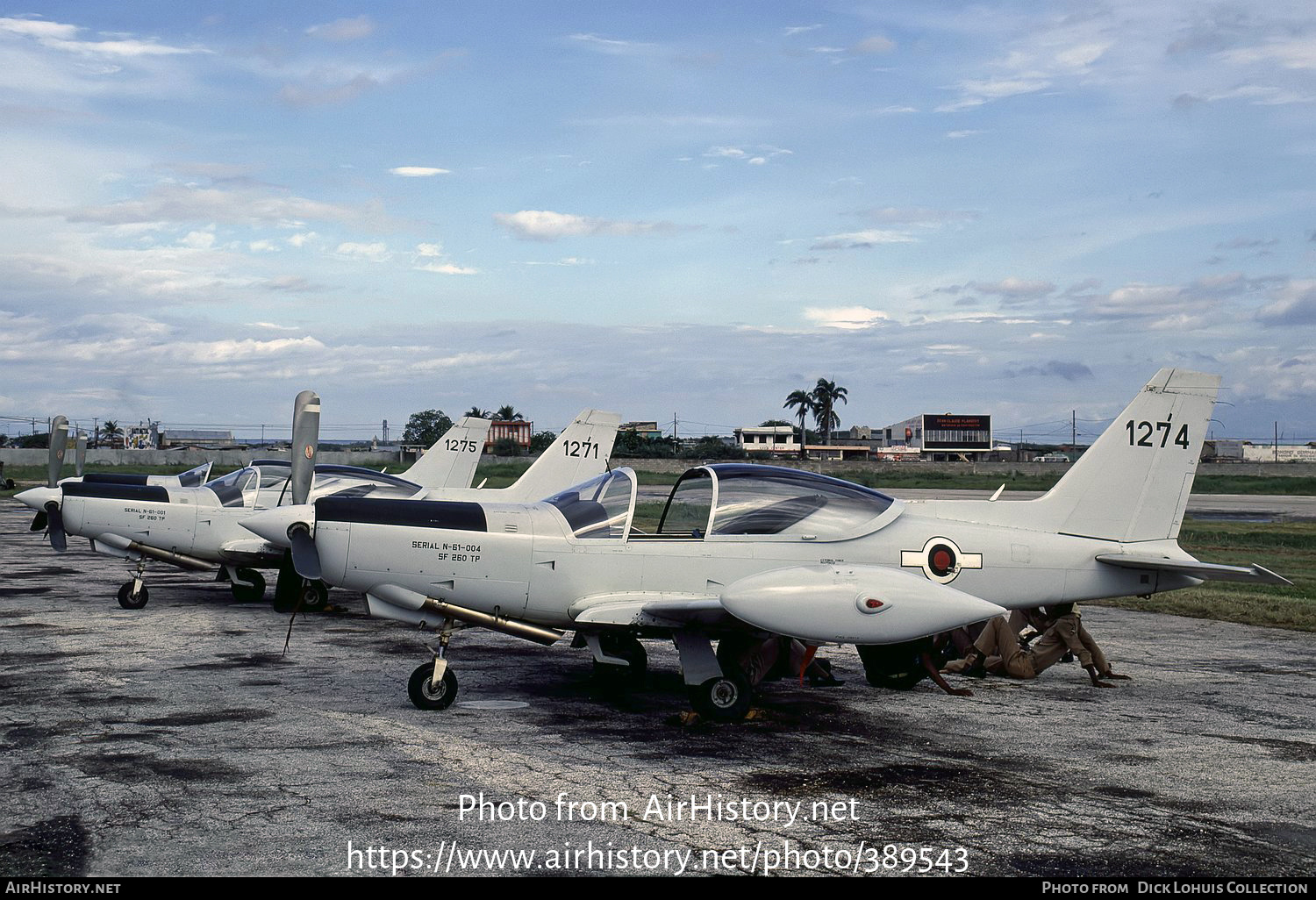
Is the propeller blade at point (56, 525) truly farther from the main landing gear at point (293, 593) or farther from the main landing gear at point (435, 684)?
the main landing gear at point (435, 684)

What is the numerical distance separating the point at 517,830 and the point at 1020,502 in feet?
22.1

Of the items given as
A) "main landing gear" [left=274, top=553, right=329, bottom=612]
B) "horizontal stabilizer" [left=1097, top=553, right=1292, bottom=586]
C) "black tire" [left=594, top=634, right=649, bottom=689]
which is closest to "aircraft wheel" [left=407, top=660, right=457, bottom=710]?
"black tire" [left=594, top=634, right=649, bottom=689]

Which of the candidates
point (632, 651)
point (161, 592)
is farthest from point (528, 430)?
point (632, 651)

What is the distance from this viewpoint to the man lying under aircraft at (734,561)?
819 centimetres

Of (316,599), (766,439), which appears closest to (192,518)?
(316,599)

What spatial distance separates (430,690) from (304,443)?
2.48m

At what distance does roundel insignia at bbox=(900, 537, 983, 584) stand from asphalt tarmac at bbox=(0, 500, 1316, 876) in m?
1.21

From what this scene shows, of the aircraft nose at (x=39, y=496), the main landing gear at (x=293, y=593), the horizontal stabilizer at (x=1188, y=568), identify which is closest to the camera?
the horizontal stabilizer at (x=1188, y=568)

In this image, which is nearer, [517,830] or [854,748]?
[517,830]

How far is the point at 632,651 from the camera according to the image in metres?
10.4

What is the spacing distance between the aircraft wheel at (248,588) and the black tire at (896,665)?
1028 cm

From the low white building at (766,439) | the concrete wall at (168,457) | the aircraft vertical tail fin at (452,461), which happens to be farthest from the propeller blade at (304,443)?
the low white building at (766,439)

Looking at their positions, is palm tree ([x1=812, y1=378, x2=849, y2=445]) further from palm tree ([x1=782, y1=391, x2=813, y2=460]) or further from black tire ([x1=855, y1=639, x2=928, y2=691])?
black tire ([x1=855, y1=639, x2=928, y2=691])
